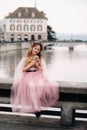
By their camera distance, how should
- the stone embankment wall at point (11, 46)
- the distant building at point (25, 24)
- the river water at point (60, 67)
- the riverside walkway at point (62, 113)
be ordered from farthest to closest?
the distant building at point (25, 24)
the stone embankment wall at point (11, 46)
the river water at point (60, 67)
the riverside walkway at point (62, 113)

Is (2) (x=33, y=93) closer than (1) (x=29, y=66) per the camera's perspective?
Yes

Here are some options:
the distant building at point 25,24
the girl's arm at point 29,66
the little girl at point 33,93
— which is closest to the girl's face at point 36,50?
the girl's arm at point 29,66

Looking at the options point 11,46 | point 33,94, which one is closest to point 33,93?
point 33,94

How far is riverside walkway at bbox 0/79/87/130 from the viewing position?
4402 millimetres

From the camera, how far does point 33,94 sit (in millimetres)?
4426

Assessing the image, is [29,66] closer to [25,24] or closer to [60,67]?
[60,67]

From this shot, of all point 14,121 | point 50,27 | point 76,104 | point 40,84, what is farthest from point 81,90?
point 50,27

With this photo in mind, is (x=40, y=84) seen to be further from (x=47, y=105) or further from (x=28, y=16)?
(x=28, y=16)

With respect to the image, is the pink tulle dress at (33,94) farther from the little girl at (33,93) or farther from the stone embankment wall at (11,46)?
the stone embankment wall at (11,46)

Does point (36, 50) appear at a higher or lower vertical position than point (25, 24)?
higher

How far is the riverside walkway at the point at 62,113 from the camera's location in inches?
173

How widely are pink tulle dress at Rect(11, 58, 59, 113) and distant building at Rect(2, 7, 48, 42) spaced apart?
85734 millimetres

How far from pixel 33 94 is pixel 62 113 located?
364 millimetres

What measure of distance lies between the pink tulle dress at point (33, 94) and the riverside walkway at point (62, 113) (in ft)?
0.27
